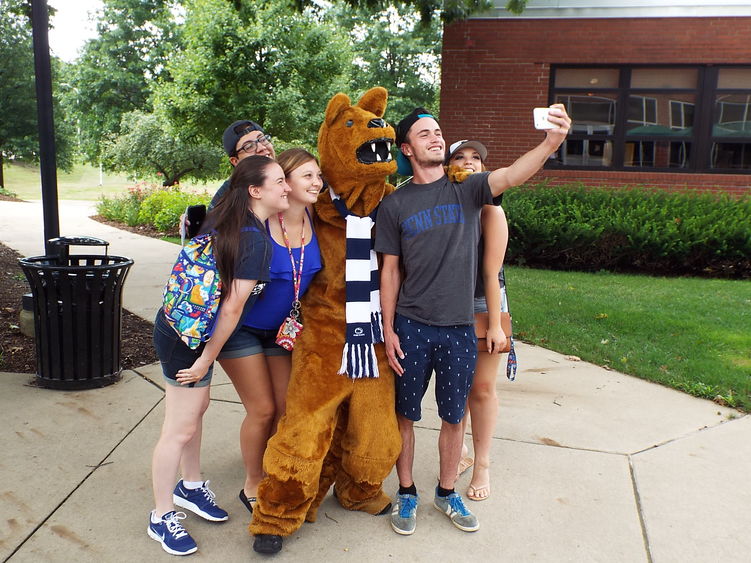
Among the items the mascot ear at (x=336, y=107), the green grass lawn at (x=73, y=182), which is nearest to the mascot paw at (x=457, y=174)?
the mascot ear at (x=336, y=107)

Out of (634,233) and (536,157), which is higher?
(536,157)

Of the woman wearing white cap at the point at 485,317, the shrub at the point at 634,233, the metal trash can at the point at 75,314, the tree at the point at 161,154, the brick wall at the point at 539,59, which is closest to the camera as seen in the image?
the woman wearing white cap at the point at 485,317

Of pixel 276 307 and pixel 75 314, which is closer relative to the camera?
pixel 276 307

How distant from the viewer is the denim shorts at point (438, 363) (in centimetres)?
280

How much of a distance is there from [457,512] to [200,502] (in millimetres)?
1163

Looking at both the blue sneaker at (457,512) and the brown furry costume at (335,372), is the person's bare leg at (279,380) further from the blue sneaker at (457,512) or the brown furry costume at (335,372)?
the blue sneaker at (457,512)

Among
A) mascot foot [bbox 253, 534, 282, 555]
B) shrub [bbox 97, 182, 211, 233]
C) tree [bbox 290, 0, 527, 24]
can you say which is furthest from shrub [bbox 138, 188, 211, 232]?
mascot foot [bbox 253, 534, 282, 555]

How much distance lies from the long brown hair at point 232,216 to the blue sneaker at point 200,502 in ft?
3.37

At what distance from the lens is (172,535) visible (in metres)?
2.70

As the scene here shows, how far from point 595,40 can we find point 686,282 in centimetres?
483

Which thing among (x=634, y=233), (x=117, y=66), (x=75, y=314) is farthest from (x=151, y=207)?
(x=117, y=66)

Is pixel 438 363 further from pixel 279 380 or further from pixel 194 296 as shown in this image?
pixel 194 296

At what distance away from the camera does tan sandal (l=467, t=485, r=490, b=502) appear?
3196mm

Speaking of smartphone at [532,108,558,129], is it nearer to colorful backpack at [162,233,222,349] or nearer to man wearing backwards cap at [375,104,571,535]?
man wearing backwards cap at [375,104,571,535]
